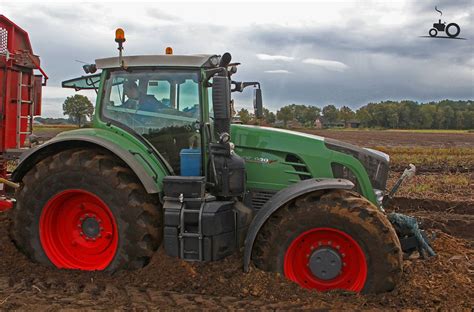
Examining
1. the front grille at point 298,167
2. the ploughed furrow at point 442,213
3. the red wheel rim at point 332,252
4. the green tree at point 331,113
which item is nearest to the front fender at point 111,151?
the front grille at point 298,167

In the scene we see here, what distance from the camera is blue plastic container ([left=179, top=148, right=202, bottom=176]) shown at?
5051 mm

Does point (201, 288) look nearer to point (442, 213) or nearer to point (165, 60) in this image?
point (165, 60)

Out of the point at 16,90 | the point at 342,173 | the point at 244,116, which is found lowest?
the point at 342,173

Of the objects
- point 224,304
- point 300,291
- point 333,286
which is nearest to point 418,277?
point 333,286

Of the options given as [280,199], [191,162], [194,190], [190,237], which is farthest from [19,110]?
[280,199]

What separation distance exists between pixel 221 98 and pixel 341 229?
168 centimetres

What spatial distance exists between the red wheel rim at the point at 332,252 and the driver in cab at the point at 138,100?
2.06 metres

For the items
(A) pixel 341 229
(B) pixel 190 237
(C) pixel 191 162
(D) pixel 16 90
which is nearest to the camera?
(A) pixel 341 229

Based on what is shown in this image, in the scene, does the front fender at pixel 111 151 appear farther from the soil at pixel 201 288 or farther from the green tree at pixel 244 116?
the green tree at pixel 244 116

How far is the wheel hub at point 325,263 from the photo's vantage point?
4566 millimetres

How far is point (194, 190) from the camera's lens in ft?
16.1

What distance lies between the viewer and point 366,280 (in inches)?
177

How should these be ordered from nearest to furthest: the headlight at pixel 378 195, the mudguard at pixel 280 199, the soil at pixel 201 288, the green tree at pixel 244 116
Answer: the soil at pixel 201 288 → the mudguard at pixel 280 199 → the headlight at pixel 378 195 → the green tree at pixel 244 116

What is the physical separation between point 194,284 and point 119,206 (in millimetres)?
1093
